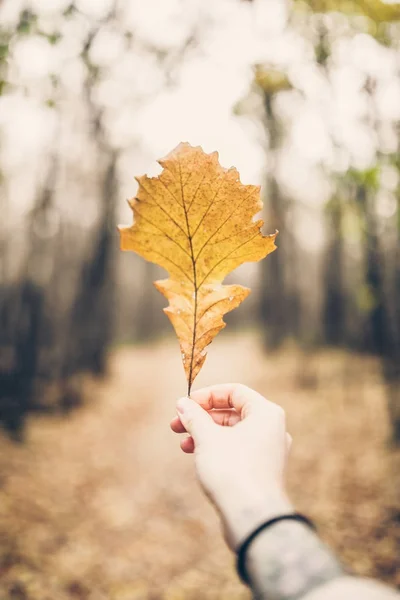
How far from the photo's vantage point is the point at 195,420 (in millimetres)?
1040

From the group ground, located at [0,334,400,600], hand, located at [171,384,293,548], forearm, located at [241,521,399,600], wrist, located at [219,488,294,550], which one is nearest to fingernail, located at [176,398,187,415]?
hand, located at [171,384,293,548]

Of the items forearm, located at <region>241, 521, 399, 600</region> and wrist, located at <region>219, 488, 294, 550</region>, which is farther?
wrist, located at <region>219, 488, 294, 550</region>

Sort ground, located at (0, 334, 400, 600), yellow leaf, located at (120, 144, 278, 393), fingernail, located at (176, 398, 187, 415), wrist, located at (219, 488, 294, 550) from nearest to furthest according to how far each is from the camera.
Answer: wrist, located at (219, 488, 294, 550) < yellow leaf, located at (120, 144, 278, 393) < fingernail, located at (176, 398, 187, 415) < ground, located at (0, 334, 400, 600)

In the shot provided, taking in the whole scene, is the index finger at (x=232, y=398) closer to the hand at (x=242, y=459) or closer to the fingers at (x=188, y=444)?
the hand at (x=242, y=459)

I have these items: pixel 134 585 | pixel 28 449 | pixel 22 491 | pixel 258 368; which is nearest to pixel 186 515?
pixel 134 585

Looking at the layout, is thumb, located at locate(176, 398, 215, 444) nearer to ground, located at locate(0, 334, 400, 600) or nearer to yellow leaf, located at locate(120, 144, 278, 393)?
yellow leaf, located at locate(120, 144, 278, 393)

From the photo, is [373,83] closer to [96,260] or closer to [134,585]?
[134,585]

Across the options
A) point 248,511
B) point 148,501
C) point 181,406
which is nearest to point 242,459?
point 248,511

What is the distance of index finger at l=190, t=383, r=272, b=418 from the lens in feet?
3.63

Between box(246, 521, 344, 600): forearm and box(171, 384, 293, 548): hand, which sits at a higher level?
box(171, 384, 293, 548): hand

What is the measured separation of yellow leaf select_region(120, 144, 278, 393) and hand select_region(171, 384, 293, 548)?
0.16 m

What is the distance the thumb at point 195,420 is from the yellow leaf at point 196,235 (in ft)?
0.32

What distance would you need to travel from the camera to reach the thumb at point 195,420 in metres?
1.01

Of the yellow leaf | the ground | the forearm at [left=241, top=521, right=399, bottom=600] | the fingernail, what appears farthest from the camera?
the ground
